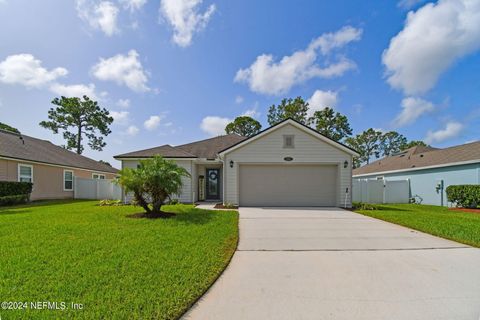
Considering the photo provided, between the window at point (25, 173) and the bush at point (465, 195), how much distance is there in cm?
2625

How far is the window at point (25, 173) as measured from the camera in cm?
1459

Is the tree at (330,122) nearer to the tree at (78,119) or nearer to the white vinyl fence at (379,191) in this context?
the white vinyl fence at (379,191)

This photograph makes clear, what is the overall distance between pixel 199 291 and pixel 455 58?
15.6 meters

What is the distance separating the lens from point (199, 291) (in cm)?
318

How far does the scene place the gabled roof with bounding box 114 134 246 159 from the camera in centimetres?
1408

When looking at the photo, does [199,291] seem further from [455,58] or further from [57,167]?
[57,167]

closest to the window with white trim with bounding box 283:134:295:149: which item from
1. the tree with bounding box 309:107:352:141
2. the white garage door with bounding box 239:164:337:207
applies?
the white garage door with bounding box 239:164:337:207

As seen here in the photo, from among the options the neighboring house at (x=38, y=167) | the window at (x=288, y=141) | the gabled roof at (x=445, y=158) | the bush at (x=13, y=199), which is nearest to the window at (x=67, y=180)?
the neighboring house at (x=38, y=167)

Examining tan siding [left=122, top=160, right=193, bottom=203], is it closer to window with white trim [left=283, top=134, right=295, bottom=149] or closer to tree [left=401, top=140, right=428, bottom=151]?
window with white trim [left=283, top=134, right=295, bottom=149]

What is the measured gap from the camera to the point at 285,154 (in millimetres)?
12719

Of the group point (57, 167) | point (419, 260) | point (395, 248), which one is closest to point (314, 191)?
point (395, 248)

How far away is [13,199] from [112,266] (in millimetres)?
13505

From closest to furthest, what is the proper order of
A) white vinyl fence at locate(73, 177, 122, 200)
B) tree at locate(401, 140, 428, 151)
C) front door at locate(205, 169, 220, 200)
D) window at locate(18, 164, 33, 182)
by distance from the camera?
1. window at locate(18, 164, 33, 182)
2. front door at locate(205, 169, 220, 200)
3. white vinyl fence at locate(73, 177, 122, 200)
4. tree at locate(401, 140, 428, 151)

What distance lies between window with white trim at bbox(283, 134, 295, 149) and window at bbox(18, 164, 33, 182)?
1642 cm
